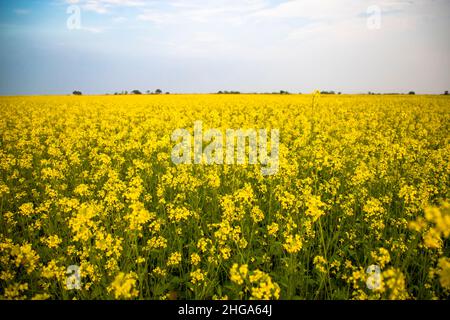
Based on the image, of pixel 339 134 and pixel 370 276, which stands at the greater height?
pixel 339 134

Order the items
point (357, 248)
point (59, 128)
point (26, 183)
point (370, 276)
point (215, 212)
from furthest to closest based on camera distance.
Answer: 1. point (59, 128)
2. point (26, 183)
3. point (215, 212)
4. point (357, 248)
5. point (370, 276)

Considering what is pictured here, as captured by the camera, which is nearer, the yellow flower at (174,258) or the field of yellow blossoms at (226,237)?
the field of yellow blossoms at (226,237)

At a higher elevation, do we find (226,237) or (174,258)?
(226,237)

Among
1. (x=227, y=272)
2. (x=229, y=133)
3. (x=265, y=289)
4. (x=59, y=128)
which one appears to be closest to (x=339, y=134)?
(x=229, y=133)

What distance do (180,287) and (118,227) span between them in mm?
1081

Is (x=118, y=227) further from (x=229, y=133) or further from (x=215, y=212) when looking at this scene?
(x=229, y=133)

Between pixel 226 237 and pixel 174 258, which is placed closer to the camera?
pixel 174 258

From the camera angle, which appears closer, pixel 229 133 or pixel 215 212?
pixel 215 212

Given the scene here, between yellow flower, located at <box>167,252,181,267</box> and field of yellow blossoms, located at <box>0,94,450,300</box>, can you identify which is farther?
yellow flower, located at <box>167,252,181,267</box>

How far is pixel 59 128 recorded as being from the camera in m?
10.9
